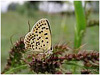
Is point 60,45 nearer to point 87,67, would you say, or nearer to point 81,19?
point 87,67

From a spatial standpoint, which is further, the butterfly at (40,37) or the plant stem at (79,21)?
the plant stem at (79,21)

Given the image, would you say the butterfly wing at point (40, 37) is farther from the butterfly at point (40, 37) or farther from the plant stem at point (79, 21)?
the plant stem at point (79, 21)

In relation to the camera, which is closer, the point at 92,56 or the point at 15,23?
the point at 92,56

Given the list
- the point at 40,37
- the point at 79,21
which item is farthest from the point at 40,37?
the point at 79,21

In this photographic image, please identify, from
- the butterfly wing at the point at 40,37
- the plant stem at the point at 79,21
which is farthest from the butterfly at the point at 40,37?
→ the plant stem at the point at 79,21

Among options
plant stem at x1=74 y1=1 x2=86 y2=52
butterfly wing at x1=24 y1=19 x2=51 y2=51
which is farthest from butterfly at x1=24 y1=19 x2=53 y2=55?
plant stem at x1=74 y1=1 x2=86 y2=52

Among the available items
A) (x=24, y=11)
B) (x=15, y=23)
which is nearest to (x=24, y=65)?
(x=15, y=23)

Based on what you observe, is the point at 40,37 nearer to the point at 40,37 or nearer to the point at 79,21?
the point at 40,37

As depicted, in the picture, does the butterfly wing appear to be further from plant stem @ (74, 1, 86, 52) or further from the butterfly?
plant stem @ (74, 1, 86, 52)
